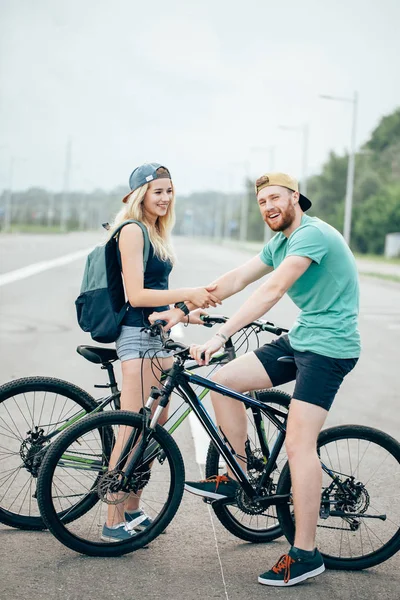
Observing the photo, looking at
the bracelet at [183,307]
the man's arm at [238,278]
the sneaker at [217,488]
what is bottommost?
the sneaker at [217,488]

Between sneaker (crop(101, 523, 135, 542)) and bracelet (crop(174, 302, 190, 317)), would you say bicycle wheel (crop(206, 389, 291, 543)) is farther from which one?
bracelet (crop(174, 302, 190, 317))

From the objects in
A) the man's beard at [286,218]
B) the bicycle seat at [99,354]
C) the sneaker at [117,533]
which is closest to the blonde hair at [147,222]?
the bicycle seat at [99,354]

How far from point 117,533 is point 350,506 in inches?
43.3

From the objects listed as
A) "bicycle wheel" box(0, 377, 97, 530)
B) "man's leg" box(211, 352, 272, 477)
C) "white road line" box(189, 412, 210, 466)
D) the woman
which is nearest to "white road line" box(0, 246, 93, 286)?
"white road line" box(189, 412, 210, 466)

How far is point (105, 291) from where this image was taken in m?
4.59

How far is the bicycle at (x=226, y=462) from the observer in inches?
172

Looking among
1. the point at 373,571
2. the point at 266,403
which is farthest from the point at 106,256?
the point at 373,571

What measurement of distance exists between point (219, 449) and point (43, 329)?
915 centimetres

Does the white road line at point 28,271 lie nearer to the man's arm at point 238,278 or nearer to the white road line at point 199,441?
the white road line at point 199,441

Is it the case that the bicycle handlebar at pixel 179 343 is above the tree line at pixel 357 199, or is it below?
below

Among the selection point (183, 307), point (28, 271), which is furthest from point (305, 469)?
point (28, 271)

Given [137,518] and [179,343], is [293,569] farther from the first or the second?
[179,343]

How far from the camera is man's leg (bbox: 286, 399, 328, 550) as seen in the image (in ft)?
13.7

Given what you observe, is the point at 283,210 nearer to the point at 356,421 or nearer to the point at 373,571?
the point at 373,571
